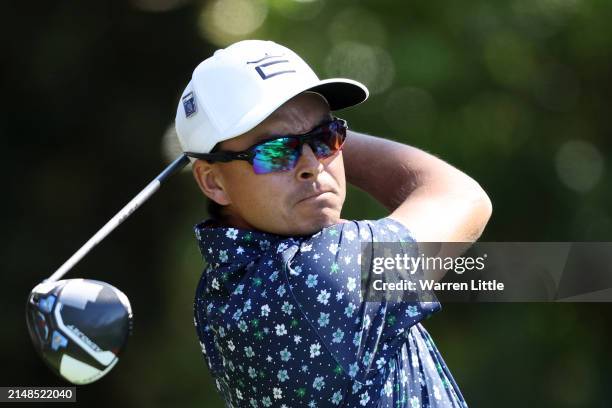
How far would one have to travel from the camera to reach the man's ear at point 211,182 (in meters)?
2.17

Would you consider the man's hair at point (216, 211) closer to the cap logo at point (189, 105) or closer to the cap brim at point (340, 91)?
the cap logo at point (189, 105)

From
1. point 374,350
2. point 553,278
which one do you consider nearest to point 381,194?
point 374,350

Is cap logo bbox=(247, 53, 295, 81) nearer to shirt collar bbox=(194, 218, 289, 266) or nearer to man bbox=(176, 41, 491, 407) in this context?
man bbox=(176, 41, 491, 407)

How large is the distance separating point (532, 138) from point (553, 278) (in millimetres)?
2868

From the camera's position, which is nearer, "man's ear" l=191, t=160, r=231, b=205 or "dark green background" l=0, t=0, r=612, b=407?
"man's ear" l=191, t=160, r=231, b=205

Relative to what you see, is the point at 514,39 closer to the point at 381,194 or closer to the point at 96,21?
the point at 96,21

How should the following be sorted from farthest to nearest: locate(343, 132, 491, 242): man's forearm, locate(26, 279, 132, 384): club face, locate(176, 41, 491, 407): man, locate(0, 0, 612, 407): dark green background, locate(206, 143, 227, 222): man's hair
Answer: locate(0, 0, 612, 407): dark green background < locate(206, 143, 227, 222): man's hair < locate(343, 132, 491, 242): man's forearm < locate(176, 41, 491, 407): man < locate(26, 279, 132, 384): club face

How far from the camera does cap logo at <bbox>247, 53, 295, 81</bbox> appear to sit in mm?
2090

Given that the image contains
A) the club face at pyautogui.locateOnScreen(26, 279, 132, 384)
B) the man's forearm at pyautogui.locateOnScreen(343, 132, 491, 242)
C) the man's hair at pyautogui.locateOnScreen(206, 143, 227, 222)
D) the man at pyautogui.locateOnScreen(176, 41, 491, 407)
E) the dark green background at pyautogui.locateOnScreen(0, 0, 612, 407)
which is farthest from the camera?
the dark green background at pyautogui.locateOnScreen(0, 0, 612, 407)

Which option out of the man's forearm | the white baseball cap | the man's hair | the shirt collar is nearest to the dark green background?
the man's forearm

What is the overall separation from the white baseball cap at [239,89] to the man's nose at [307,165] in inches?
4.6

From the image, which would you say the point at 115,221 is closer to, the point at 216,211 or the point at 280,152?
the point at 216,211

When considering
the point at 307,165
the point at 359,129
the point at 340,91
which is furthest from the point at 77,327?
the point at 359,129

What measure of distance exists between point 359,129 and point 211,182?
386cm
